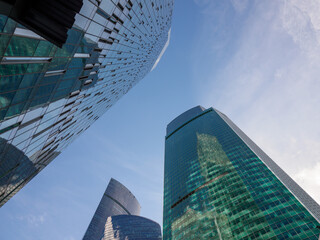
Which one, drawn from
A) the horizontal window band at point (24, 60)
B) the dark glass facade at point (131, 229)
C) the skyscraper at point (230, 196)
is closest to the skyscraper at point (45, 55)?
the horizontal window band at point (24, 60)

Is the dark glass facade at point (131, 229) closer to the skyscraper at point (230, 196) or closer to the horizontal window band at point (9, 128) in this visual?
the skyscraper at point (230, 196)

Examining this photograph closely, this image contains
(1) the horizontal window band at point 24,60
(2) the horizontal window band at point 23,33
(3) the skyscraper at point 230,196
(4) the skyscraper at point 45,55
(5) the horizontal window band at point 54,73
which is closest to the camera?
(4) the skyscraper at point 45,55

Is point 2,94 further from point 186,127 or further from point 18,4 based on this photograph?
point 186,127

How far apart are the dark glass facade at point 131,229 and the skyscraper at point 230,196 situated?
89404mm

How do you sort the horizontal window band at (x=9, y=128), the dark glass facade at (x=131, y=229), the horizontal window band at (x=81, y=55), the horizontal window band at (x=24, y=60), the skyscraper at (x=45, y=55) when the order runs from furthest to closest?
the dark glass facade at (x=131, y=229) → the horizontal window band at (x=81, y=55) → the horizontal window band at (x=9, y=128) → the horizontal window band at (x=24, y=60) → the skyscraper at (x=45, y=55)

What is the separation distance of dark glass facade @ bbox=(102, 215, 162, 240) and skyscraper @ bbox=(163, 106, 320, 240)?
293 feet

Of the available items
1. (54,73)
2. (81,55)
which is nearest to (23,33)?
(54,73)

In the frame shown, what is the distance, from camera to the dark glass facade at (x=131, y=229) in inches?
6506

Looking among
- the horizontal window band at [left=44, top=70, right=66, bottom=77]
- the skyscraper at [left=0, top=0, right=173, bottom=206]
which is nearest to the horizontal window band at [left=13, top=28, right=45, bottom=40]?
the skyscraper at [left=0, top=0, right=173, bottom=206]

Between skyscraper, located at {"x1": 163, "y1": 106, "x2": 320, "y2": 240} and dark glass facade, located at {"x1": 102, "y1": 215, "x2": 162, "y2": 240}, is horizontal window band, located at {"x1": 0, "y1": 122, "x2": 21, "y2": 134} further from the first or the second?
dark glass facade, located at {"x1": 102, "y1": 215, "x2": 162, "y2": 240}

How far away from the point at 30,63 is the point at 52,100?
6.95 metres

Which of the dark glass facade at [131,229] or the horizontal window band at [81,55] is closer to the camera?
the horizontal window band at [81,55]

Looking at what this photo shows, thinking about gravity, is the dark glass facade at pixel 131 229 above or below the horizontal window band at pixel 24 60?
above

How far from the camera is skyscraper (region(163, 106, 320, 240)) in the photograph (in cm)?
5078
